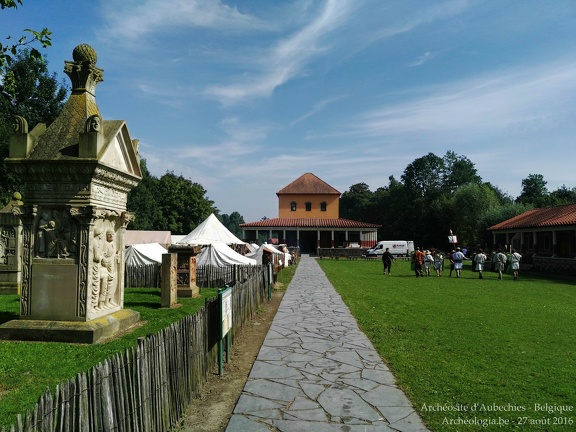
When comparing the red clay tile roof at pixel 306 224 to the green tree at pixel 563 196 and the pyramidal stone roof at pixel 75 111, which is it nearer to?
the green tree at pixel 563 196

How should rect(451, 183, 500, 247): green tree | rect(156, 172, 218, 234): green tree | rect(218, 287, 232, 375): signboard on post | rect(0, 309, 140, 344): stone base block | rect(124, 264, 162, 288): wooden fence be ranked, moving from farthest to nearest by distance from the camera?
rect(156, 172, 218, 234): green tree → rect(451, 183, 500, 247): green tree → rect(124, 264, 162, 288): wooden fence → rect(0, 309, 140, 344): stone base block → rect(218, 287, 232, 375): signboard on post

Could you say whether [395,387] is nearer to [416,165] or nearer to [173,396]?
[173,396]

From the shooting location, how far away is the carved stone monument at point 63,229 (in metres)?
7.09

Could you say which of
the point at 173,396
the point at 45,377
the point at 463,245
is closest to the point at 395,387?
the point at 173,396

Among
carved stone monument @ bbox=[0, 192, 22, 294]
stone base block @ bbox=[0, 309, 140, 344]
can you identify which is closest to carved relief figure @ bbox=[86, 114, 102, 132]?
stone base block @ bbox=[0, 309, 140, 344]

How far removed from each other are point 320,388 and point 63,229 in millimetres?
5237

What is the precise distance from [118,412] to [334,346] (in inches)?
193

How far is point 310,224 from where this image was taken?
49.3 meters

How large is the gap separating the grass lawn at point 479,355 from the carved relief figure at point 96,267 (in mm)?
5114

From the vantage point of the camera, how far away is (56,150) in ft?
24.0

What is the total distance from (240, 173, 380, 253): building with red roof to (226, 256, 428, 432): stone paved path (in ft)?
124

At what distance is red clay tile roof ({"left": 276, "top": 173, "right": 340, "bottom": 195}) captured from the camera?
5628 cm

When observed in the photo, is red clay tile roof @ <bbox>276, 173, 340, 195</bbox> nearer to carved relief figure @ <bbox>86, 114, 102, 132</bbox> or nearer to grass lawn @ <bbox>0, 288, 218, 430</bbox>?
grass lawn @ <bbox>0, 288, 218, 430</bbox>

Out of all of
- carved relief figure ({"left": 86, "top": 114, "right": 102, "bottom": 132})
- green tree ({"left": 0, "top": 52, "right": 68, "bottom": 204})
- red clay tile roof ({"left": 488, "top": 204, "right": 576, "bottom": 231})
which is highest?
green tree ({"left": 0, "top": 52, "right": 68, "bottom": 204})
